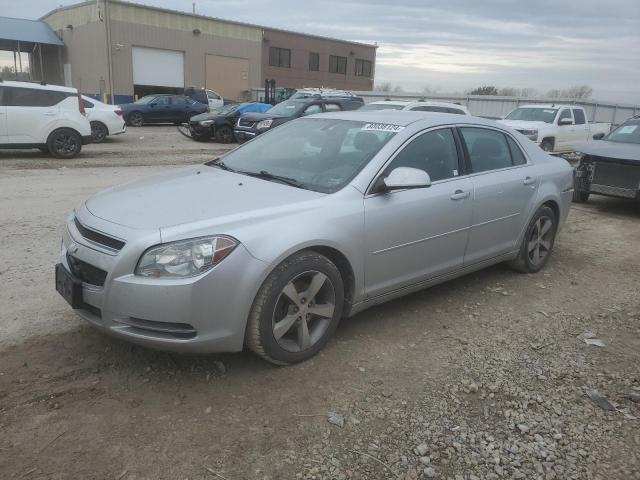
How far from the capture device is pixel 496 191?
187 inches

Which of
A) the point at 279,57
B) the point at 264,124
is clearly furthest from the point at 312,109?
the point at 279,57

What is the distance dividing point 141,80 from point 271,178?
3642 centimetres

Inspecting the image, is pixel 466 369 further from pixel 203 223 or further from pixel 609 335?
pixel 203 223

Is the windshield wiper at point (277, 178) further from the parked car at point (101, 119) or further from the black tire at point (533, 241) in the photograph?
the parked car at point (101, 119)

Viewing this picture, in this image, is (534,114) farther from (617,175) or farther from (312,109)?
(617,175)

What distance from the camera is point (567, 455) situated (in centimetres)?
280

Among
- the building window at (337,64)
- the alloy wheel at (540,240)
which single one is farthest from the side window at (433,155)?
the building window at (337,64)

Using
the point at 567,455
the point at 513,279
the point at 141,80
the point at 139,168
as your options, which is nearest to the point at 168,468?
the point at 567,455

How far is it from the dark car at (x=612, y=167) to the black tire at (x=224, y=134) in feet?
40.1

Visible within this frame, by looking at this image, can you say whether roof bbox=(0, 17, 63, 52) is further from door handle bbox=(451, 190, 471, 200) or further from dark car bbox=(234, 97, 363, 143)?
door handle bbox=(451, 190, 471, 200)

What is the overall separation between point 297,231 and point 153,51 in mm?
37965

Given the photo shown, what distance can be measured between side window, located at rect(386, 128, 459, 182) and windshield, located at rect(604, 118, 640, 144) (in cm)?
660

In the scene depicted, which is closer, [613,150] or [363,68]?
[613,150]

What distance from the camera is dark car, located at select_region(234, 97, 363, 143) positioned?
50.5 ft
